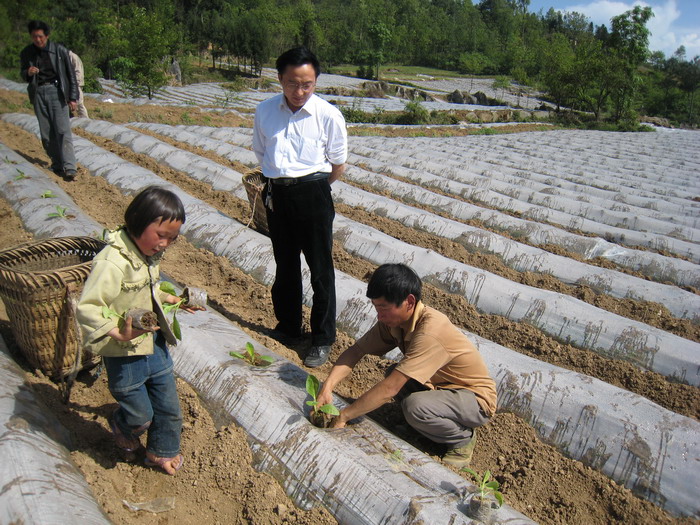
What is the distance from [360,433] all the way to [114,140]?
25.0 ft

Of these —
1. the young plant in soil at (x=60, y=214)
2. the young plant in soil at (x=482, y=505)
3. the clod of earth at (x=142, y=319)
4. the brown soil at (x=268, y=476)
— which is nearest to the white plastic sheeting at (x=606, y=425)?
the brown soil at (x=268, y=476)

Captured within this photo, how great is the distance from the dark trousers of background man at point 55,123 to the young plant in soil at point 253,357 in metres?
4.34

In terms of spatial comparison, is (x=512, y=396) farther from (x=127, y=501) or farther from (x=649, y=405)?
(x=127, y=501)

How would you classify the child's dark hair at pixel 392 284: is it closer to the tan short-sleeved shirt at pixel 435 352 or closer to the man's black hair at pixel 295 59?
the tan short-sleeved shirt at pixel 435 352

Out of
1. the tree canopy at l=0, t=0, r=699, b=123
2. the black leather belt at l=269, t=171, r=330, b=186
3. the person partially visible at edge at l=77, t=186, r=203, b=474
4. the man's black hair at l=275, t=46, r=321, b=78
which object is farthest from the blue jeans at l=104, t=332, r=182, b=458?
the tree canopy at l=0, t=0, r=699, b=123

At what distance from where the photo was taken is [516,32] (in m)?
72.6

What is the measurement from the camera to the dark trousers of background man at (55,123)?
5.44m

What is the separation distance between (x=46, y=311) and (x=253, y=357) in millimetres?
987

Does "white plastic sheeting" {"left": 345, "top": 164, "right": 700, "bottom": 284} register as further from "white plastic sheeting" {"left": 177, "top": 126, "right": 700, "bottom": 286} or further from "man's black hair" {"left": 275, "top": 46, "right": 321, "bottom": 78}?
"man's black hair" {"left": 275, "top": 46, "right": 321, "bottom": 78}

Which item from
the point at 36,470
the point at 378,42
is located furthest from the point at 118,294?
the point at 378,42

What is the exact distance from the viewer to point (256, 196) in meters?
4.51

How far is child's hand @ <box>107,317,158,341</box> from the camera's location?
1.80m

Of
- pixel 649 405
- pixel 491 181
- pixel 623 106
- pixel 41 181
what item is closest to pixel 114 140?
pixel 41 181

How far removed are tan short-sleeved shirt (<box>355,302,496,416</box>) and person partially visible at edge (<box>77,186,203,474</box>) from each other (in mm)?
925
